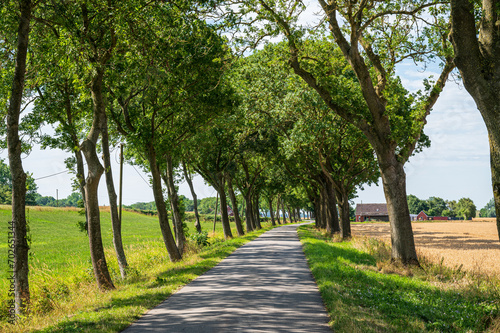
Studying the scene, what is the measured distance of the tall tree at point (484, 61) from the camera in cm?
629

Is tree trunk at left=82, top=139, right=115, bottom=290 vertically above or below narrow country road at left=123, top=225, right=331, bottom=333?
above

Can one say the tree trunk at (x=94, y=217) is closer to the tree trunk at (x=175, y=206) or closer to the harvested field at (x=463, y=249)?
the tree trunk at (x=175, y=206)

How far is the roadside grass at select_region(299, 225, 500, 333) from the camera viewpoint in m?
6.74

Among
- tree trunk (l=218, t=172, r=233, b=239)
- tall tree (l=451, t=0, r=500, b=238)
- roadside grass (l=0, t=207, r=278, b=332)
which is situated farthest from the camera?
tree trunk (l=218, t=172, r=233, b=239)

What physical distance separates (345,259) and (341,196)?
38.5 ft

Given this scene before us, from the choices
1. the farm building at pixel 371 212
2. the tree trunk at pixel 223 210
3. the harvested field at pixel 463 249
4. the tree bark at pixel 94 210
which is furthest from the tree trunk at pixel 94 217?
the farm building at pixel 371 212

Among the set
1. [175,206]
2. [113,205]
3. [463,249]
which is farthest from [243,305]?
[463,249]

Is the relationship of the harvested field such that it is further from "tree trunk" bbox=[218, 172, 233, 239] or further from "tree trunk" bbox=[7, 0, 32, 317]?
"tree trunk" bbox=[7, 0, 32, 317]

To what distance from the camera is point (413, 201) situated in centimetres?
19425

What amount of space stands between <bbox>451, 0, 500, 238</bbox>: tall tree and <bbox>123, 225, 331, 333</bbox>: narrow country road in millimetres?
3851

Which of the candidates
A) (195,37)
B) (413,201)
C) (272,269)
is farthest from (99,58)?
(413,201)

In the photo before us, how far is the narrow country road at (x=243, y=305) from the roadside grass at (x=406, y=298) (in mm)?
440

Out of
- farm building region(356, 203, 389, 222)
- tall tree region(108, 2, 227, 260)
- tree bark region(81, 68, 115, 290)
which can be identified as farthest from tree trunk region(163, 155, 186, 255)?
farm building region(356, 203, 389, 222)

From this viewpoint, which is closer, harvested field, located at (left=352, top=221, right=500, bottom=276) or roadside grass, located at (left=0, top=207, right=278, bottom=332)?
roadside grass, located at (left=0, top=207, right=278, bottom=332)
